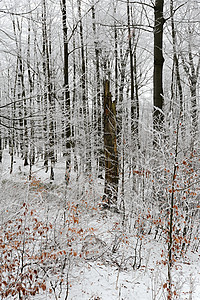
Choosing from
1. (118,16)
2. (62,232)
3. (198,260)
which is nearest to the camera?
(62,232)

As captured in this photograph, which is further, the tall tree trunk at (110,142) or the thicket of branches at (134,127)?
the tall tree trunk at (110,142)

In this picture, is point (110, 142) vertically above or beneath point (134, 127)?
beneath

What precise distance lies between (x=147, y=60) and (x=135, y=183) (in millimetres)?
10237

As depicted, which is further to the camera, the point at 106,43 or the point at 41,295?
the point at 106,43

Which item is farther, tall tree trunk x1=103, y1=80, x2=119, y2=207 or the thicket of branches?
tall tree trunk x1=103, y1=80, x2=119, y2=207

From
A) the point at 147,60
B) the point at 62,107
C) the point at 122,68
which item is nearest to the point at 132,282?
the point at 62,107

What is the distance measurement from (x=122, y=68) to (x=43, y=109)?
32.6 feet

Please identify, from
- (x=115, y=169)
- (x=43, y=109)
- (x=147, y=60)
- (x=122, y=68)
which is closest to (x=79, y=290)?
(x=43, y=109)

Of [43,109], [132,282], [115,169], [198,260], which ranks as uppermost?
[43,109]

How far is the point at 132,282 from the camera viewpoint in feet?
12.4

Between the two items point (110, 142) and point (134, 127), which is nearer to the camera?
point (110, 142)

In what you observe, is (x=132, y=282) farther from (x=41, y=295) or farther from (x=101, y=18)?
(x=101, y=18)

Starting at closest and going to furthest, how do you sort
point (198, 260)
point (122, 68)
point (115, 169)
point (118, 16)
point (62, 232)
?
point (62, 232), point (198, 260), point (115, 169), point (118, 16), point (122, 68)

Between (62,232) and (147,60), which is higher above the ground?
(147,60)
